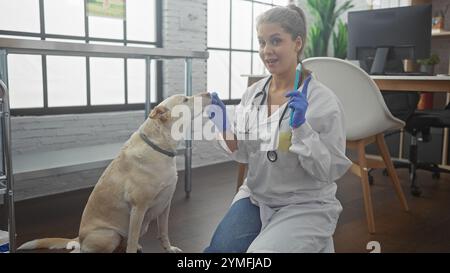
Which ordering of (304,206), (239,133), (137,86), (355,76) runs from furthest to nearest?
(137,86), (355,76), (239,133), (304,206)

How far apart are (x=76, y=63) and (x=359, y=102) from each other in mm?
2011

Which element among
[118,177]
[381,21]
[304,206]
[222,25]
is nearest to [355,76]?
[381,21]

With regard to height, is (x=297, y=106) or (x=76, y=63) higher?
(x=76, y=63)

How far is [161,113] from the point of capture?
187 cm

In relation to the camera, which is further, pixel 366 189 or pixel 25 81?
pixel 25 81

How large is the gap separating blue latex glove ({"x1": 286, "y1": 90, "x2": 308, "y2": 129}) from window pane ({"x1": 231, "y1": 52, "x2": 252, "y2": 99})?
344 cm

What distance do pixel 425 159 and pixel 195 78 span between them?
2.19m

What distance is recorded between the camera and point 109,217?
5.86 ft

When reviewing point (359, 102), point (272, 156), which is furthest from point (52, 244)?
point (359, 102)

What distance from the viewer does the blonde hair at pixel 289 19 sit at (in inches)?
58.0

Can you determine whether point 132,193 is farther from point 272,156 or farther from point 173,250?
point 272,156

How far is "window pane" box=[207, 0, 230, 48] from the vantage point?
14.2ft

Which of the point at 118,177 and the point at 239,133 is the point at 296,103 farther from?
the point at 118,177

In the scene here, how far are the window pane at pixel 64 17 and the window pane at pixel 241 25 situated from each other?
180 cm
